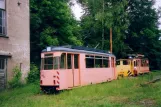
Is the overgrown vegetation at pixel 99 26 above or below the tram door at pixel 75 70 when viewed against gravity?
above

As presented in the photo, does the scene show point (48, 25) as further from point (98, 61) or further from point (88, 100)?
point (88, 100)

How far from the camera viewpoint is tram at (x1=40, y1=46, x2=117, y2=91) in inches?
607

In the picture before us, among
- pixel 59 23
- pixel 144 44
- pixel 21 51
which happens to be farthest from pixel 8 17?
pixel 144 44

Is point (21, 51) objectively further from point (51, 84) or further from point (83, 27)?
point (83, 27)

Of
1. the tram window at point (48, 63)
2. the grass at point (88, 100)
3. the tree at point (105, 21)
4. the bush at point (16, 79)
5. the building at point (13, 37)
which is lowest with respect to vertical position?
the grass at point (88, 100)

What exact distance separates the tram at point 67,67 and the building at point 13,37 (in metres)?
3.67

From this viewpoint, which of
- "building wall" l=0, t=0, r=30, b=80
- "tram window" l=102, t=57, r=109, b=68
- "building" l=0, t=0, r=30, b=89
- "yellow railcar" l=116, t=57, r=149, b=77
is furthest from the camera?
"yellow railcar" l=116, t=57, r=149, b=77

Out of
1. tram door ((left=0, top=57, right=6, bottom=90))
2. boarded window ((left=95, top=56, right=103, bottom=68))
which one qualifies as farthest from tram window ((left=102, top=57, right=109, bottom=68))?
tram door ((left=0, top=57, right=6, bottom=90))

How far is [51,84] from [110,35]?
20097mm

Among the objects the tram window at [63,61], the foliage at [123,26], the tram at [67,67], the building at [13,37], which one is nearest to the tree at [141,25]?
the foliage at [123,26]

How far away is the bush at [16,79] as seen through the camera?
18625 millimetres

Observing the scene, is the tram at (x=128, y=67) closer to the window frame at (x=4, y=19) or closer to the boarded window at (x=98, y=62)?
the boarded window at (x=98, y=62)

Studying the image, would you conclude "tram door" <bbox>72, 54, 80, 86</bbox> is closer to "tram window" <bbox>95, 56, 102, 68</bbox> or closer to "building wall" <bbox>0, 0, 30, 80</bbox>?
"tram window" <bbox>95, 56, 102, 68</bbox>

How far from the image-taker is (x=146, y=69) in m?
38.0
